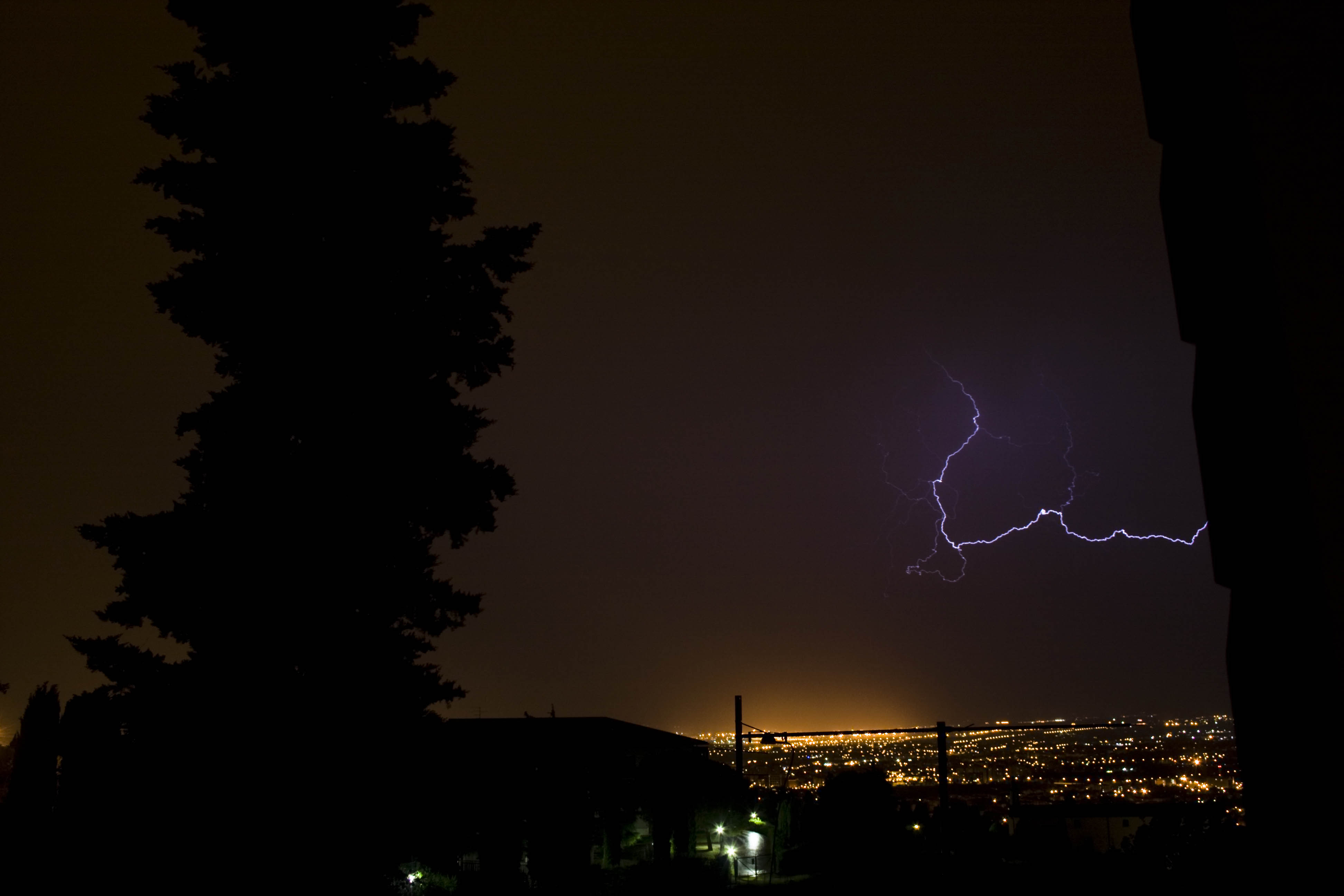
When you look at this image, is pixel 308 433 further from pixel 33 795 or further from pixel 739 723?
pixel 739 723

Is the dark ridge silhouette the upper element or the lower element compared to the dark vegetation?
lower

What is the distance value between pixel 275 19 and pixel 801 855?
60.1 ft

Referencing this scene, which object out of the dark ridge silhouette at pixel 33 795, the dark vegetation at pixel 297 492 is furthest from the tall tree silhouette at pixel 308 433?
the dark ridge silhouette at pixel 33 795

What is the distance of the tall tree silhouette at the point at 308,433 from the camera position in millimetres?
7426

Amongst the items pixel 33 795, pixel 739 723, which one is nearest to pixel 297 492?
pixel 33 795

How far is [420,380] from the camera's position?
851cm

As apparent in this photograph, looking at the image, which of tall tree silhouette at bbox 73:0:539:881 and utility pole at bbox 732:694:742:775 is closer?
tall tree silhouette at bbox 73:0:539:881

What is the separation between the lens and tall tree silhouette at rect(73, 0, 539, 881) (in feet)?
24.4

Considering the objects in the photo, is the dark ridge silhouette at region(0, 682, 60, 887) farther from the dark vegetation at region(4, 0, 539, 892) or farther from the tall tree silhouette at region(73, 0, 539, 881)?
the tall tree silhouette at region(73, 0, 539, 881)

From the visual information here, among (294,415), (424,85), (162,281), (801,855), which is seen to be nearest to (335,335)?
(294,415)

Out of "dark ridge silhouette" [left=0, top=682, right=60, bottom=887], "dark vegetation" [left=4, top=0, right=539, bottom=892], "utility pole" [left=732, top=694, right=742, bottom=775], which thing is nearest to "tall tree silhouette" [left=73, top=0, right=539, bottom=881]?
"dark vegetation" [left=4, top=0, right=539, bottom=892]

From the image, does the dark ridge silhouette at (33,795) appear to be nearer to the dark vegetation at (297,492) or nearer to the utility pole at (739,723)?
the dark vegetation at (297,492)

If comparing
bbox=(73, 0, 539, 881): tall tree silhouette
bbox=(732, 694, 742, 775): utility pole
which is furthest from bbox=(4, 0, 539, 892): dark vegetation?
bbox=(732, 694, 742, 775): utility pole

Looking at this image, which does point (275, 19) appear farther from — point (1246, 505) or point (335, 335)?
point (1246, 505)
